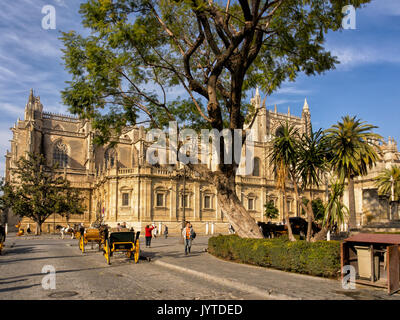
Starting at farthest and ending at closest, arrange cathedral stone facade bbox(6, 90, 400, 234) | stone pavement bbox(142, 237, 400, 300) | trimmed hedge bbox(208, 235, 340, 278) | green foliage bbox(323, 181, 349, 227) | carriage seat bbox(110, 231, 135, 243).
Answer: cathedral stone facade bbox(6, 90, 400, 234)
carriage seat bbox(110, 231, 135, 243)
green foliage bbox(323, 181, 349, 227)
trimmed hedge bbox(208, 235, 340, 278)
stone pavement bbox(142, 237, 400, 300)

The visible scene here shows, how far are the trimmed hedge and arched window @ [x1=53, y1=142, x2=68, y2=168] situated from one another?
48.7 meters

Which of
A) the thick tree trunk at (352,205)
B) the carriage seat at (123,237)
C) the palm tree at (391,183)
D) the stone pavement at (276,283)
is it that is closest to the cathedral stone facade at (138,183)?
the palm tree at (391,183)

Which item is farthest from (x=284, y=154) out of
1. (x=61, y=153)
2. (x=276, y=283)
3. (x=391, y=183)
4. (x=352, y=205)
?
(x=61, y=153)

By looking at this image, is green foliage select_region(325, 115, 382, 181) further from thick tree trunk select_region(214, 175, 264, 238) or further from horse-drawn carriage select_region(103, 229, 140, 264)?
horse-drawn carriage select_region(103, 229, 140, 264)

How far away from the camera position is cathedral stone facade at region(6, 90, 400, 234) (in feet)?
129

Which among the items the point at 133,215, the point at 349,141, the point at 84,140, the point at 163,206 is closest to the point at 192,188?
the point at 163,206

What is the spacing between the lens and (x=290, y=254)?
35.7 ft

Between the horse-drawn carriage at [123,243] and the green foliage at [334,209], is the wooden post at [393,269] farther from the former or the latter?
the horse-drawn carriage at [123,243]

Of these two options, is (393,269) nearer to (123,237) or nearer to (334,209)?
(334,209)

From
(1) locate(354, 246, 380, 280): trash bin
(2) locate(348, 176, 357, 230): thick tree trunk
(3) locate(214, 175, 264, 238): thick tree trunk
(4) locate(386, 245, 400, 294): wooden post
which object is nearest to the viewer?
(4) locate(386, 245, 400, 294): wooden post

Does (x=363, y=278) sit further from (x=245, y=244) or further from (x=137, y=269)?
(x=137, y=269)

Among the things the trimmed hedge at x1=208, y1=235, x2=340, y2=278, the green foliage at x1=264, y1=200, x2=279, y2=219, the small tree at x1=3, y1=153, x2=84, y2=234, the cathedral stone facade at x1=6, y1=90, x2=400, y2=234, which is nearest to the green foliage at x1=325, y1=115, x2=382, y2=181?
the cathedral stone facade at x1=6, y1=90, x2=400, y2=234

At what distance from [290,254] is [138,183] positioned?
29.7m
